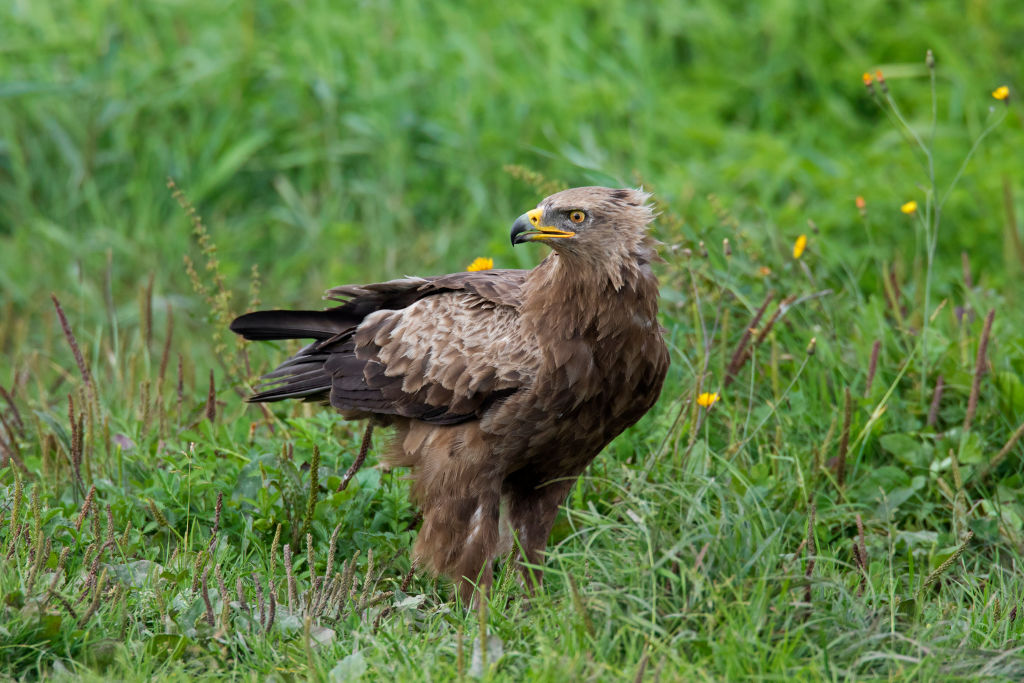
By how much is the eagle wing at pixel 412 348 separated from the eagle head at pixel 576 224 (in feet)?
1.17

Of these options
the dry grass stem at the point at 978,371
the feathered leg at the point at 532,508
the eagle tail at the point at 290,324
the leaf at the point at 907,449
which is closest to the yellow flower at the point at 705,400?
the feathered leg at the point at 532,508

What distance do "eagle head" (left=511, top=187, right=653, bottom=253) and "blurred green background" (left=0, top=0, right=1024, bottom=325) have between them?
2.65 m

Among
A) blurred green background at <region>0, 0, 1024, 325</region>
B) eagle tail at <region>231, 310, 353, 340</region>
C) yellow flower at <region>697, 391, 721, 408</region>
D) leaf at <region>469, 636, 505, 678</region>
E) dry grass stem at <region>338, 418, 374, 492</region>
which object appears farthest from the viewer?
blurred green background at <region>0, 0, 1024, 325</region>

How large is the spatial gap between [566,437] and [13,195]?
476 cm

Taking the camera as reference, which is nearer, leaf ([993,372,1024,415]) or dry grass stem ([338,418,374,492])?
dry grass stem ([338,418,374,492])

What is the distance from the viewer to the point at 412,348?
437 cm

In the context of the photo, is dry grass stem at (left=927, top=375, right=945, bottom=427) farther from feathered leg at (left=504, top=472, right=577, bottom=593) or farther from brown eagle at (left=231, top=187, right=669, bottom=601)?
feathered leg at (left=504, top=472, right=577, bottom=593)

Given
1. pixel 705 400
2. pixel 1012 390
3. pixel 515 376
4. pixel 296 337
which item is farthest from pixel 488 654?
pixel 1012 390

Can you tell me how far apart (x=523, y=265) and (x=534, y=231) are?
2.63m

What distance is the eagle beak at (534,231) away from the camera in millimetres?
3914

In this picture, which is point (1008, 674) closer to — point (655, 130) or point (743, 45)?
point (655, 130)

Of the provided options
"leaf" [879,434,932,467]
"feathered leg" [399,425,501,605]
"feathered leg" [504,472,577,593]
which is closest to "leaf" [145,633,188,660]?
"feathered leg" [399,425,501,605]

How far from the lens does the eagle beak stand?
12.8 ft

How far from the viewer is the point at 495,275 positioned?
14.7ft
